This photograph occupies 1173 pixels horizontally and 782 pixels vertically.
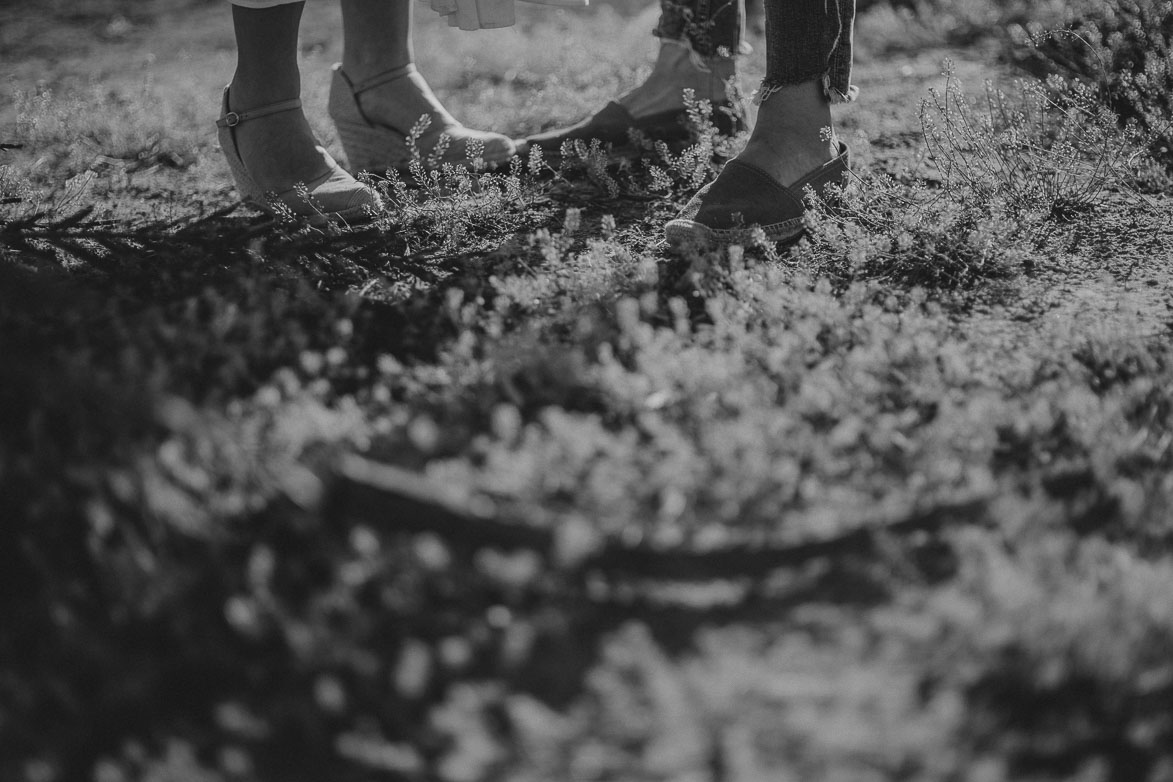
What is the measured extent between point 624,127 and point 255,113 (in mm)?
1509

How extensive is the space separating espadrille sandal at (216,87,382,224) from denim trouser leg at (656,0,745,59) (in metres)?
1.56

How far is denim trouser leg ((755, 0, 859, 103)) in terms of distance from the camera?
2859 millimetres

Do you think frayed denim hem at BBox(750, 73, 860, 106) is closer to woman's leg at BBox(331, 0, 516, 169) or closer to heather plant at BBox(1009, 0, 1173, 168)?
heather plant at BBox(1009, 0, 1173, 168)

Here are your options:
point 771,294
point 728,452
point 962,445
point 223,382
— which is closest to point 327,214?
point 223,382

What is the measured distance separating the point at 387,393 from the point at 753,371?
2.84 feet

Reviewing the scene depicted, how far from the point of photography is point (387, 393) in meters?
2.08

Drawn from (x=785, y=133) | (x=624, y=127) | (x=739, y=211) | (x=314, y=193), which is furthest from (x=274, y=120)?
(x=785, y=133)

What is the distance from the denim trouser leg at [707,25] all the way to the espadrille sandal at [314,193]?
1.56 m

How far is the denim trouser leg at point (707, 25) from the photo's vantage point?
3.70m

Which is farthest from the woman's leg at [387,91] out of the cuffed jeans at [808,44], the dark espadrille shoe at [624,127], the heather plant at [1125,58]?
the heather plant at [1125,58]

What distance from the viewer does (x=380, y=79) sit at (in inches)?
140

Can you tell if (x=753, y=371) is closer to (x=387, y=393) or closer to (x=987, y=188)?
(x=387, y=393)

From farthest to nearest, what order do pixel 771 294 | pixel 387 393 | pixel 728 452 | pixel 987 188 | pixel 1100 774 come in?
pixel 987 188
pixel 771 294
pixel 387 393
pixel 728 452
pixel 1100 774

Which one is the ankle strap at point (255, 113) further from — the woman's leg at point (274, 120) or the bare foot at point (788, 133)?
the bare foot at point (788, 133)
